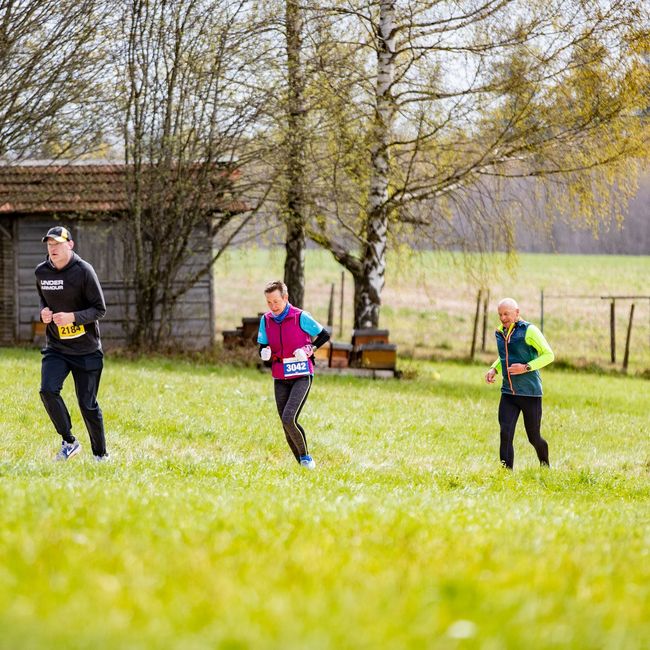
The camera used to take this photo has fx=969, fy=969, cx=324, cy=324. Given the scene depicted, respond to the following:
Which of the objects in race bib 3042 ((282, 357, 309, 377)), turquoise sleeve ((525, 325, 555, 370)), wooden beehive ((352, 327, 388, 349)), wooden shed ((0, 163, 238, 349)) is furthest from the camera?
wooden shed ((0, 163, 238, 349))

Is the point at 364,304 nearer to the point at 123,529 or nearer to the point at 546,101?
the point at 546,101

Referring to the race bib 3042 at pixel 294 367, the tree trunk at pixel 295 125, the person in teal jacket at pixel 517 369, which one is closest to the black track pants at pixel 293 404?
the race bib 3042 at pixel 294 367

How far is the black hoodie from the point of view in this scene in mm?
9008

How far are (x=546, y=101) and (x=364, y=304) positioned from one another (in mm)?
6356

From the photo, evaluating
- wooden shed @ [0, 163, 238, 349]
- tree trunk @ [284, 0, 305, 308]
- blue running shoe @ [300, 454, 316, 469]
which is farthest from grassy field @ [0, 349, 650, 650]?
wooden shed @ [0, 163, 238, 349]

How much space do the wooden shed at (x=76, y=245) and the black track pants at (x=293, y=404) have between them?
15091 millimetres

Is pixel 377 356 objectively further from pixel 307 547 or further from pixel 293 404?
pixel 307 547

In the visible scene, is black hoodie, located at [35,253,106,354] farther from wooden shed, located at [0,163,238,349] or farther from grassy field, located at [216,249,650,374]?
wooden shed, located at [0,163,238,349]

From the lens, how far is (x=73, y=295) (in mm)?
9031

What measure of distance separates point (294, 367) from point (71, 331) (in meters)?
2.22

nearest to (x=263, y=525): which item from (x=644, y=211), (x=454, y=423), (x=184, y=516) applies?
(x=184, y=516)

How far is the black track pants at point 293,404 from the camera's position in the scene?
9852 mm

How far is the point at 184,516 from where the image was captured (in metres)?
5.46

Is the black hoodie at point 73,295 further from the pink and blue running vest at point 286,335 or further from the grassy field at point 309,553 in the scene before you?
the pink and blue running vest at point 286,335
